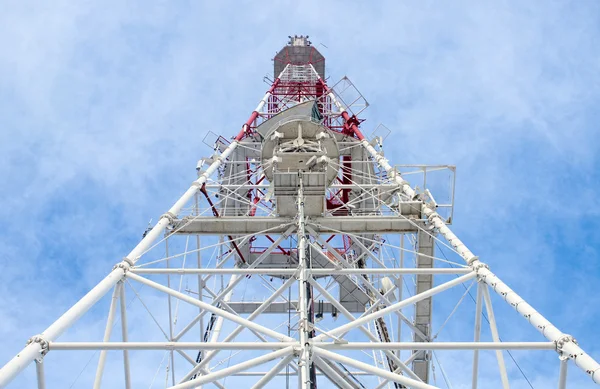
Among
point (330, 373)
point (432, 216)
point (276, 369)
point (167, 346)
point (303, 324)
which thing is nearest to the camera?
point (167, 346)

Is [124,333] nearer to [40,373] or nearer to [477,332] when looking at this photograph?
[40,373]

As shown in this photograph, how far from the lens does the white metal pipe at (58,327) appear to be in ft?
26.6

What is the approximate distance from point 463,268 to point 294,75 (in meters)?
26.8

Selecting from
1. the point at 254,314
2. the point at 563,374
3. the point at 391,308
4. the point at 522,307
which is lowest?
the point at 563,374

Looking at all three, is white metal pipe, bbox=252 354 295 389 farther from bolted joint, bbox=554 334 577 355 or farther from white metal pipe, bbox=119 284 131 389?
bolted joint, bbox=554 334 577 355

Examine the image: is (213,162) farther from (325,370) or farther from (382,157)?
(325,370)

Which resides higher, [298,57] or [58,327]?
[298,57]

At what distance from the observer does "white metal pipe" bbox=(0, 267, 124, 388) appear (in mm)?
8094

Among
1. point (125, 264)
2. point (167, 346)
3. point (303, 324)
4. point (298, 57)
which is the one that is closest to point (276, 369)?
point (303, 324)

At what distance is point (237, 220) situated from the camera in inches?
632

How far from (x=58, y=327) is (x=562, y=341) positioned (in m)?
8.12

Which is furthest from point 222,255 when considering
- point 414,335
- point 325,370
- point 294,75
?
point 294,75

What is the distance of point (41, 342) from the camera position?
890cm

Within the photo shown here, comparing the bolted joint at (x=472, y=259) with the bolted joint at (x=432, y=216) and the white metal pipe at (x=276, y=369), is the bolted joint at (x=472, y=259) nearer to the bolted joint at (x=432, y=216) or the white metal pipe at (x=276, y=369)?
the bolted joint at (x=432, y=216)
